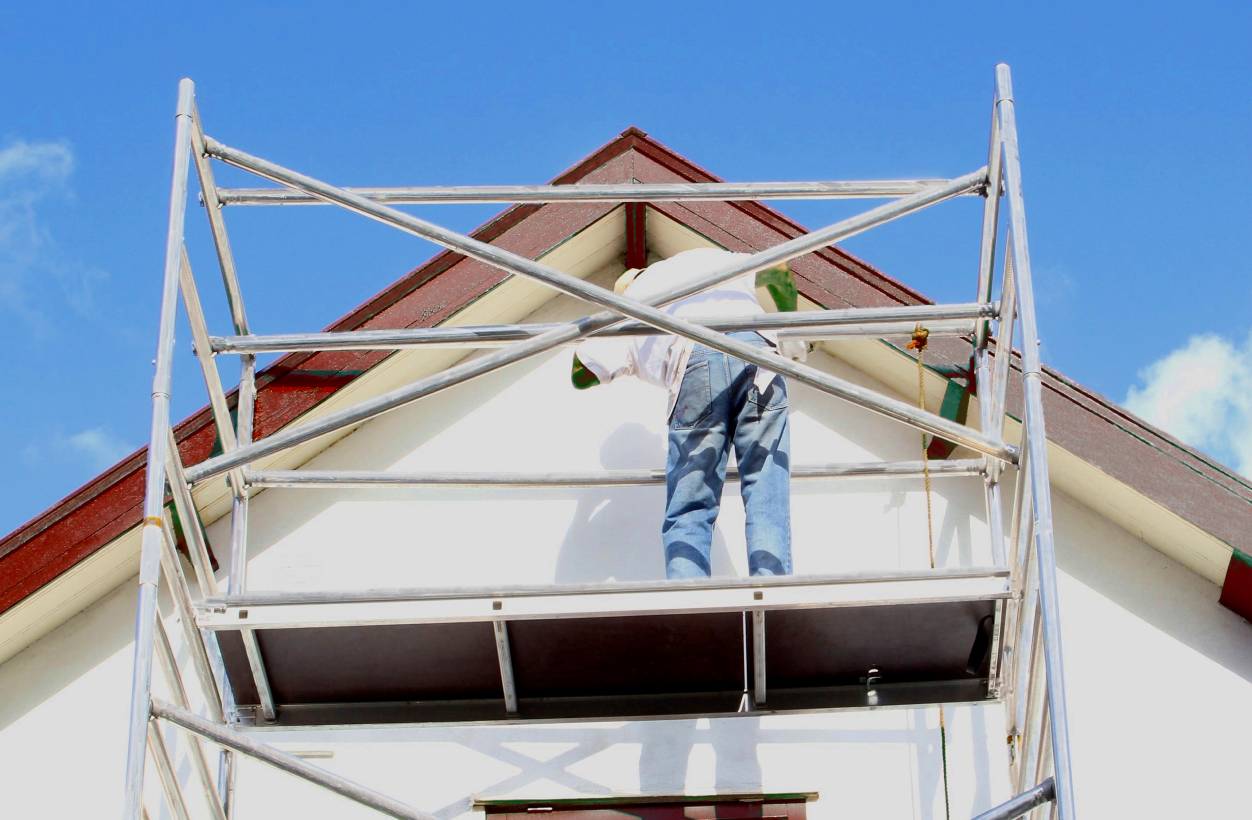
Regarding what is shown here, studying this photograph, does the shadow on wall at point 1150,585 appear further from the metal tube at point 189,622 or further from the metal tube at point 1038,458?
the metal tube at point 189,622

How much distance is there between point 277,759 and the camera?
6266 mm

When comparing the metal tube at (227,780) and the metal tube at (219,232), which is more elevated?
the metal tube at (219,232)

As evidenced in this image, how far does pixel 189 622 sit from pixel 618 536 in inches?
80.2

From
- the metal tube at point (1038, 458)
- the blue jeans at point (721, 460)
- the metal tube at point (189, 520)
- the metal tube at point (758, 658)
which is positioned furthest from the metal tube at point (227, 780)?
the metal tube at point (1038, 458)

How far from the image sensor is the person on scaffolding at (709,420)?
7598 mm

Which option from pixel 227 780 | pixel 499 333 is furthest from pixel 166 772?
pixel 499 333

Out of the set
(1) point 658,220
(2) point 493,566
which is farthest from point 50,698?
(1) point 658,220

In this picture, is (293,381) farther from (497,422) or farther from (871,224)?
(871,224)

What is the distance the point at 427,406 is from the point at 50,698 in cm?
213

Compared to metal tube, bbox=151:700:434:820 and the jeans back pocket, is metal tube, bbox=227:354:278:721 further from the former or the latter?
the jeans back pocket

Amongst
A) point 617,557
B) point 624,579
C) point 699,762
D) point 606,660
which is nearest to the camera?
point 606,660

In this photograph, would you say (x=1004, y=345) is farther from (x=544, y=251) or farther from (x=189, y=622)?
(x=189, y=622)

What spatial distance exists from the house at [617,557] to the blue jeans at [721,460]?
68cm

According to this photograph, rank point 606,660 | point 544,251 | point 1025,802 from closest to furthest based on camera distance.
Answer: point 1025,802, point 606,660, point 544,251
